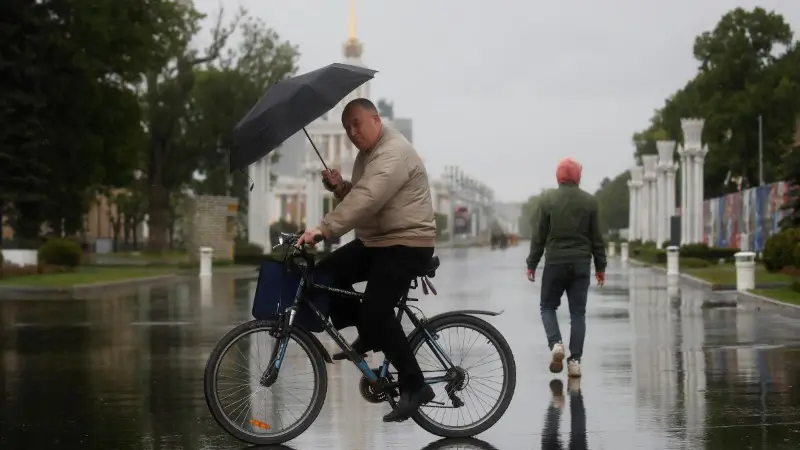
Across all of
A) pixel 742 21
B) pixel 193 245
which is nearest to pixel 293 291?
pixel 193 245

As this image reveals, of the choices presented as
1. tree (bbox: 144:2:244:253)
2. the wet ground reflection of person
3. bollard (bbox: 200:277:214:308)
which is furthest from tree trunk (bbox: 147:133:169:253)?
the wet ground reflection of person

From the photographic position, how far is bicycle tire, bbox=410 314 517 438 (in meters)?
8.59

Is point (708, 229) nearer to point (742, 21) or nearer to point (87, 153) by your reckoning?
point (742, 21)

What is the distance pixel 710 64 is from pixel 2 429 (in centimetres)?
8078

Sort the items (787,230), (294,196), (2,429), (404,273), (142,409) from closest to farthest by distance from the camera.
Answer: (404,273)
(2,429)
(142,409)
(787,230)
(294,196)

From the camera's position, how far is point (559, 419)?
962 centimetres

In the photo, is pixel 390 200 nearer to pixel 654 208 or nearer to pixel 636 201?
pixel 654 208

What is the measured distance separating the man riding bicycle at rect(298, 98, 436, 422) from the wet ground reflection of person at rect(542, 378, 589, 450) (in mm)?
809

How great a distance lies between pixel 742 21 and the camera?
8438 cm

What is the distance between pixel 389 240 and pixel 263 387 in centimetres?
111

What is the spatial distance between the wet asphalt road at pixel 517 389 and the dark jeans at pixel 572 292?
353 mm

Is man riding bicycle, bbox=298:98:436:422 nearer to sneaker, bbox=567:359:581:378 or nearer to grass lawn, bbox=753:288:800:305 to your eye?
sneaker, bbox=567:359:581:378

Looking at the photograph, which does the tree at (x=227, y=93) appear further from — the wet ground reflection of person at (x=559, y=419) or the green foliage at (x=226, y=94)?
the wet ground reflection of person at (x=559, y=419)

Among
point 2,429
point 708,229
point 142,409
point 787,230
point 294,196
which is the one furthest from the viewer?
point 294,196
